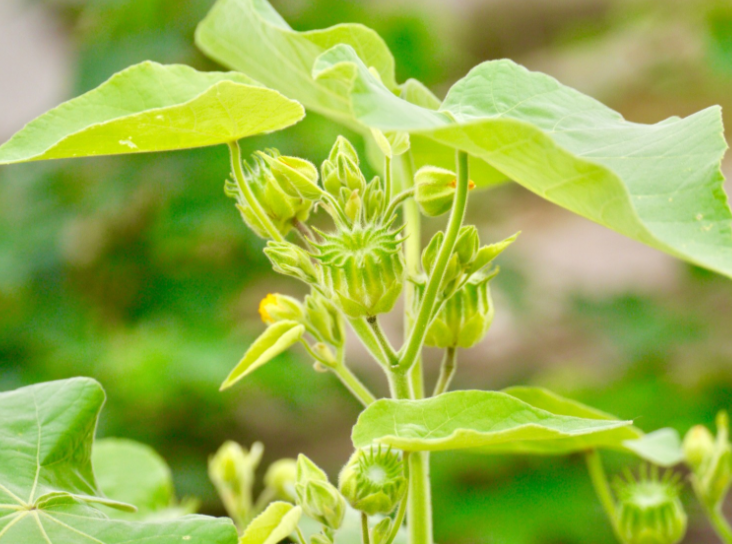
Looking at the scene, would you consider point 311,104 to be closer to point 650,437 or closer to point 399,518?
point 399,518

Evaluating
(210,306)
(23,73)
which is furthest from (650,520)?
(23,73)

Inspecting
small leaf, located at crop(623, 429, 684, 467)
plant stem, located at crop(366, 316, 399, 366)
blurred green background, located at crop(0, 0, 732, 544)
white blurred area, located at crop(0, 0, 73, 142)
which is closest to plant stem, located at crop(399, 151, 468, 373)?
plant stem, located at crop(366, 316, 399, 366)

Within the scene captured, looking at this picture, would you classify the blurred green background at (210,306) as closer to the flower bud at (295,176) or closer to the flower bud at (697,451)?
the flower bud at (697,451)

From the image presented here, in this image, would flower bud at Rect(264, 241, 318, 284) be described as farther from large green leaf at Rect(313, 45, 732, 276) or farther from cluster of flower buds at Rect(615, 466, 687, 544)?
cluster of flower buds at Rect(615, 466, 687, 544)

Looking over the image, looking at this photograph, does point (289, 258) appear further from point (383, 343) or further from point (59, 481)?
point (59, 481)

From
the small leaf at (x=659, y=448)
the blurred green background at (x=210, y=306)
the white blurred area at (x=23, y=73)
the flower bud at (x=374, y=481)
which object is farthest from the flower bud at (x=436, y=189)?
the white blurred area at (x=23, y=73)

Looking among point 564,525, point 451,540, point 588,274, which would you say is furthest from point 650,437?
point 588,274

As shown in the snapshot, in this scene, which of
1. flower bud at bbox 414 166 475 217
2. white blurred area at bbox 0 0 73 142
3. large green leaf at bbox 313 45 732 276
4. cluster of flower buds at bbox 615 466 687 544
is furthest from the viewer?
white blurred area at bbox 0 0 73 142
